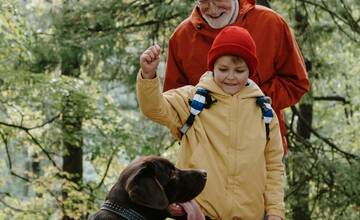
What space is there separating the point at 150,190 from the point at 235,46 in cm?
86

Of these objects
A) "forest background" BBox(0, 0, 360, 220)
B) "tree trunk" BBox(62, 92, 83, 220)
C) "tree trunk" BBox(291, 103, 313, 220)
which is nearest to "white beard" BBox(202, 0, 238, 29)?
"forest background" BBox(0, 0, 360, 220)

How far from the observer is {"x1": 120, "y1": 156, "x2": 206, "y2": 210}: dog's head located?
3.37 meters

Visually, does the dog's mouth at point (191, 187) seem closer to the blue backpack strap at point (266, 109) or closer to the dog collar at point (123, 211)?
the dog collar at point (123, 211)

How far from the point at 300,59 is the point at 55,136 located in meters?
7.94

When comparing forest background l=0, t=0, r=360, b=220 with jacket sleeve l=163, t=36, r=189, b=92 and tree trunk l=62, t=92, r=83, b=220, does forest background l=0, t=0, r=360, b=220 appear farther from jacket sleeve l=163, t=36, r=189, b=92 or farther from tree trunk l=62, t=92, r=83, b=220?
jacket sleeve l=163, t=36, r=189, b=92

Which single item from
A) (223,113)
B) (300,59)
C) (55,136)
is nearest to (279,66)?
(300,59)

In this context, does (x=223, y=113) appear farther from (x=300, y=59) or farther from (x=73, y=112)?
(x=73, y=112)

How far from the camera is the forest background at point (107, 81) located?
31.7ft

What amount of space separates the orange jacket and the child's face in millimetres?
423

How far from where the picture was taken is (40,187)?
12820 millimetres

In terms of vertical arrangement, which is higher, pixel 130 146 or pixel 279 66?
pixel 279 66

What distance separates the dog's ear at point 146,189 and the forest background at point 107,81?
5.64m

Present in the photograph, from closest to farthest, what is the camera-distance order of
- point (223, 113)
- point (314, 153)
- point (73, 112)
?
point (223, 113) < point (314, 153) < point (73, 112)

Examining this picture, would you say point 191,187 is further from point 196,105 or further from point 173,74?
point 173,74
